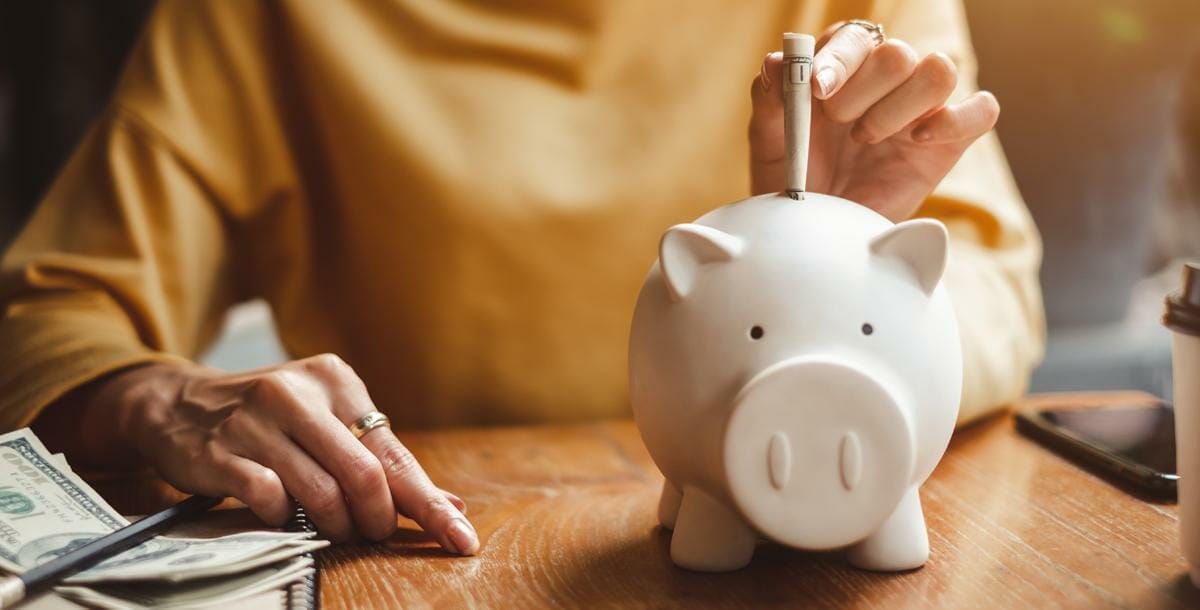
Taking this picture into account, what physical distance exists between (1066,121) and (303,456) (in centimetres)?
165

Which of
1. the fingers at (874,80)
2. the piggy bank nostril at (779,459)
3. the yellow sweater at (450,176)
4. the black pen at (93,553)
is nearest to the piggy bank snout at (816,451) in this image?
the piggy bank nostril at (779,459)

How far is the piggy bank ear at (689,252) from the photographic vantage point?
22.8 inches

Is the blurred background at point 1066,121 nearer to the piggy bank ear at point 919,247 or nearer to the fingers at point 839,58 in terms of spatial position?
the fingers at point 839,58

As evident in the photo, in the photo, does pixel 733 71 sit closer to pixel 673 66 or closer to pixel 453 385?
pixel 673 66

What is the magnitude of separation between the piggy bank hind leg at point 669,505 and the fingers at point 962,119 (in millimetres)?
305

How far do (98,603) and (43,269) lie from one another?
59 cm

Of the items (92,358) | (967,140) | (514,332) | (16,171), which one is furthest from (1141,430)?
(16,171)

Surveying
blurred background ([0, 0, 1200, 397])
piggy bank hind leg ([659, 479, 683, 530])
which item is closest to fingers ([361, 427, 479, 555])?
piggy bank hind leg ([659, 479, 683, 530])

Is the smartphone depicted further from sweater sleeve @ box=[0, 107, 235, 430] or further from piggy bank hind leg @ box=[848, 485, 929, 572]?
sweater sleeve @ box=[0, 107, 235, 430]

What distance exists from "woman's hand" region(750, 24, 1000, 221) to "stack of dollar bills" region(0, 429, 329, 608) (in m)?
0.41

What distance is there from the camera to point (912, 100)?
708 mm

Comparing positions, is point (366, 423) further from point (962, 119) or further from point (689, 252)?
point (962, 119)

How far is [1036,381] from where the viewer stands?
2.00 metres

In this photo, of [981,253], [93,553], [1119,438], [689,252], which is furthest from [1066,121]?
[93,553]
